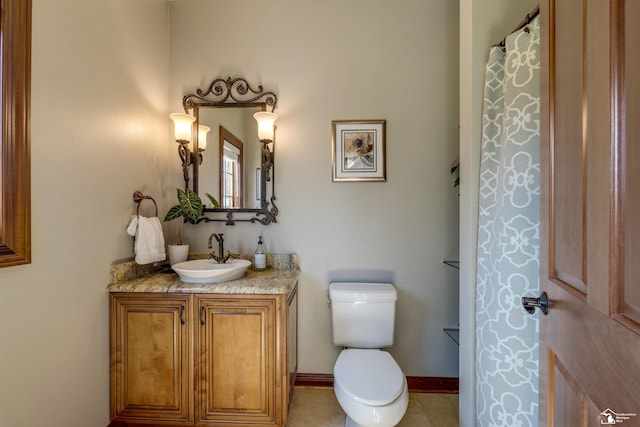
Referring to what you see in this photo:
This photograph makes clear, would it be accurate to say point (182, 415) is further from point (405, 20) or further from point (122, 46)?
point (405, 20)

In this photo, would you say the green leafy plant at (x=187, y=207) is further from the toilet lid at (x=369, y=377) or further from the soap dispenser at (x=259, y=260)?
the toilet lid at (x=369, y=377)

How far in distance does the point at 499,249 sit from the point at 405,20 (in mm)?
1707

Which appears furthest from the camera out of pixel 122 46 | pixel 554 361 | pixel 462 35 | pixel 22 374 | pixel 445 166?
pixel 445 166

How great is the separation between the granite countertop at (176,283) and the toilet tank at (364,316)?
372mm

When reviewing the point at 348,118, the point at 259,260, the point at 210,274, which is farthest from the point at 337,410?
the point at 348,118

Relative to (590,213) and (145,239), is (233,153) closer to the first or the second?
(145,239)

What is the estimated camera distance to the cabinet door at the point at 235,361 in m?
1.45

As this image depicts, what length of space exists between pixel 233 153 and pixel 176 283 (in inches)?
38.3

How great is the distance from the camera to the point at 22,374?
1.08 metres

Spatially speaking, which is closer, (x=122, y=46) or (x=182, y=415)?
(x=182, y=415)

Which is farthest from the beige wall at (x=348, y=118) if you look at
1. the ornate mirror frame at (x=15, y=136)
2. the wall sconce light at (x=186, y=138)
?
the ornate mirror frame at (x=15, y=136)

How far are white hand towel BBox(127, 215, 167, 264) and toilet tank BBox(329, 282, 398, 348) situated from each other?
3.72ft

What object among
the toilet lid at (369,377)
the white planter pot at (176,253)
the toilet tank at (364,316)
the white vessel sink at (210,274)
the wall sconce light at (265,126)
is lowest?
the toilet lid at (369,377)

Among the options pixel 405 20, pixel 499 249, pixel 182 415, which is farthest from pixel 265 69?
pixel 182 415
